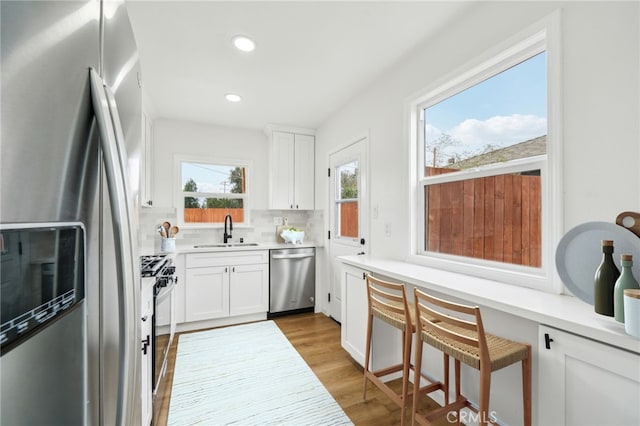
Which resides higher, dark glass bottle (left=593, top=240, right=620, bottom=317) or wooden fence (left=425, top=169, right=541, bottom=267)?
wooden fence (left=425, top=169, right=541, bottom=267)

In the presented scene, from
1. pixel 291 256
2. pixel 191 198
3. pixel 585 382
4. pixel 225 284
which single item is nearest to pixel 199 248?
pixel 225 284

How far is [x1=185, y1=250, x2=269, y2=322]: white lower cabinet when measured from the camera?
321cm

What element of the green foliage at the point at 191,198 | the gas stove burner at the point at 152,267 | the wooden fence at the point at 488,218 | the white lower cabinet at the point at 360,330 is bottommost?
the white lower cabinet at the point at 360,330

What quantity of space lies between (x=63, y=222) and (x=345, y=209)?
3064 mm

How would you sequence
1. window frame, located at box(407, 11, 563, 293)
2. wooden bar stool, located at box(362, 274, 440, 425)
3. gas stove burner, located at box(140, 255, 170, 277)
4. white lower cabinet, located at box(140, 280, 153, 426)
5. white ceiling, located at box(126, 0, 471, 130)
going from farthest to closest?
gas stove burner, located at box(140, 255, 170, 277) → white ceiling, located at box(126, 0, 471, 130) → wooden bar stool, located at box(362, 274, 440, 425) → white lower cabinet, located at box(140, 280, 153, 426) → window frame, located at box(407, 11, 563, 293)

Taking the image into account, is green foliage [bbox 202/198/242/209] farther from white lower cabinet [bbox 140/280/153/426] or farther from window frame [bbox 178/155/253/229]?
white lower cabinet [bbox 140/280/153/426]

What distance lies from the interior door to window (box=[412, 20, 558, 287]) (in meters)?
0.76

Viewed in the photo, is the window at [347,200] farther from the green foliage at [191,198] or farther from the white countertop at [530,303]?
the green foliage at [191,198]

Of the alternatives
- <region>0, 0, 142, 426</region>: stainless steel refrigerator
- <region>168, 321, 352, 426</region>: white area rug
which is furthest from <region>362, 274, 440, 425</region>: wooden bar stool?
<region>0, 0, 142, 426</region>: stainless steel refrigerator

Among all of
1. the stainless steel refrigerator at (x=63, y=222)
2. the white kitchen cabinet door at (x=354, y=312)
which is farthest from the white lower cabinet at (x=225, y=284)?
the stainless steel refrigerator at (x=63, y=222)

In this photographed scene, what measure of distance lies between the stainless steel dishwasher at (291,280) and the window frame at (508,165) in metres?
1.76

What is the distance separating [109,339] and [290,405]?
1787 millimetres

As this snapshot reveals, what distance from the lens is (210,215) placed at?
12.8 ft

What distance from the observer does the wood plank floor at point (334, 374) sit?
6.02 ft
